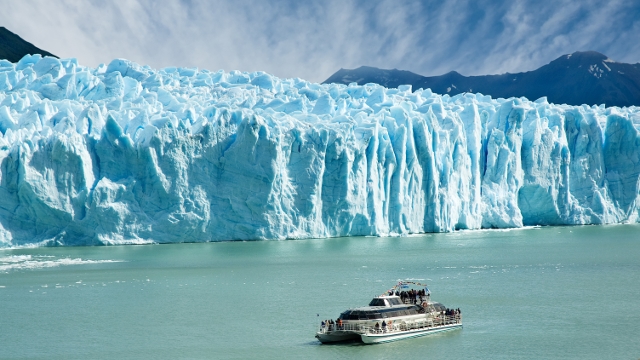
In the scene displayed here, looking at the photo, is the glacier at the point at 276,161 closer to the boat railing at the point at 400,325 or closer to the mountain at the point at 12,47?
the boat railing at the point at 400,325

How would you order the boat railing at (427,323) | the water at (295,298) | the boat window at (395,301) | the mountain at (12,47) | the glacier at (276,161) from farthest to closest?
the mountain at (12,47), the glacier at (276,161), the boat window at (395,301), the boat railing at (427,323), the water at (295,298)

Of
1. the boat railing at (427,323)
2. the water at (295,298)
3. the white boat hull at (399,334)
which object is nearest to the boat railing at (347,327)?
the white boat hull at (399,334)

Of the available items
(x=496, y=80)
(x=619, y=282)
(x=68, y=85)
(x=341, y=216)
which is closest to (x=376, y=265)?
(x=619, y=282)

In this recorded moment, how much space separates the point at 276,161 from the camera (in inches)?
1187

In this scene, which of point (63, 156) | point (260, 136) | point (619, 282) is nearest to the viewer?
Result: point (619, 282)

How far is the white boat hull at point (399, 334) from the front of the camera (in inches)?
500

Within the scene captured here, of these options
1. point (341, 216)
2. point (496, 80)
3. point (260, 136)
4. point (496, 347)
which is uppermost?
point (496, 80)

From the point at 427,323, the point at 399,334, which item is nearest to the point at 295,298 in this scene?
the point at 427,323

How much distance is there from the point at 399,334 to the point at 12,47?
6422cm

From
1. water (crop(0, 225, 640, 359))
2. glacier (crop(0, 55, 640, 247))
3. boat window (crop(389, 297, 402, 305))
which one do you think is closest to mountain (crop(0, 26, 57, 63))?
glacier (crop(0, 55, 640, 247))

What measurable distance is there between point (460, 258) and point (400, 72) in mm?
74083

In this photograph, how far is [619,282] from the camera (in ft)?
60.0

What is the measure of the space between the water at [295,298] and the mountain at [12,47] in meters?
41.5

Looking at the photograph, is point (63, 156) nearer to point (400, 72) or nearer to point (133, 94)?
point (133, 94)
